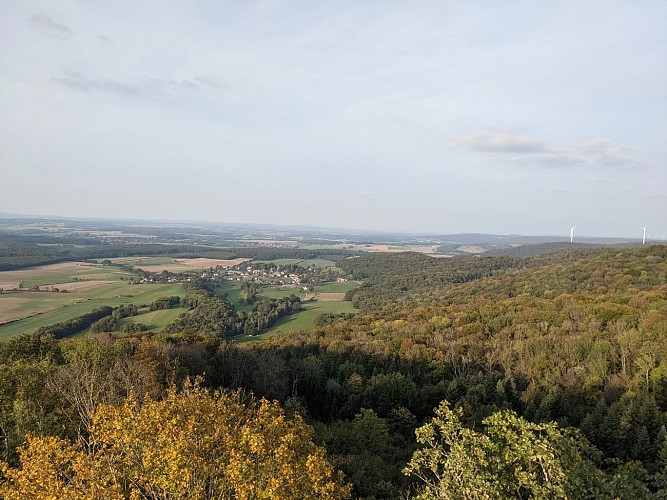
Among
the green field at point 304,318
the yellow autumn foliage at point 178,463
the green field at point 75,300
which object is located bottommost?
the green field at point 304,318

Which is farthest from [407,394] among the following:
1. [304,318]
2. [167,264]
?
[167,264]

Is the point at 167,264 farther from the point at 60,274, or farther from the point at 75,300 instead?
the point at 75,300

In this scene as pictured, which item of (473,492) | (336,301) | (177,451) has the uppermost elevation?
(177,451)

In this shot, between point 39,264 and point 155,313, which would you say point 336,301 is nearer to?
point 155,313

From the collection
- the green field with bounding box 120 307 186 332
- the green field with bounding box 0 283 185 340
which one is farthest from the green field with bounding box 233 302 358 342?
the green field with bounding box 0 283 185 340

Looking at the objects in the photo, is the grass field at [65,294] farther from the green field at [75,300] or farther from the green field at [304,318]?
the green field at [304,318]

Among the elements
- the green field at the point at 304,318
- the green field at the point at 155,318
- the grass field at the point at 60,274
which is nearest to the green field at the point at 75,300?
the green field at the point at 155,318

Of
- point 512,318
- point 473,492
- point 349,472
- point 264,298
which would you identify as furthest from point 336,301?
point 473,492
